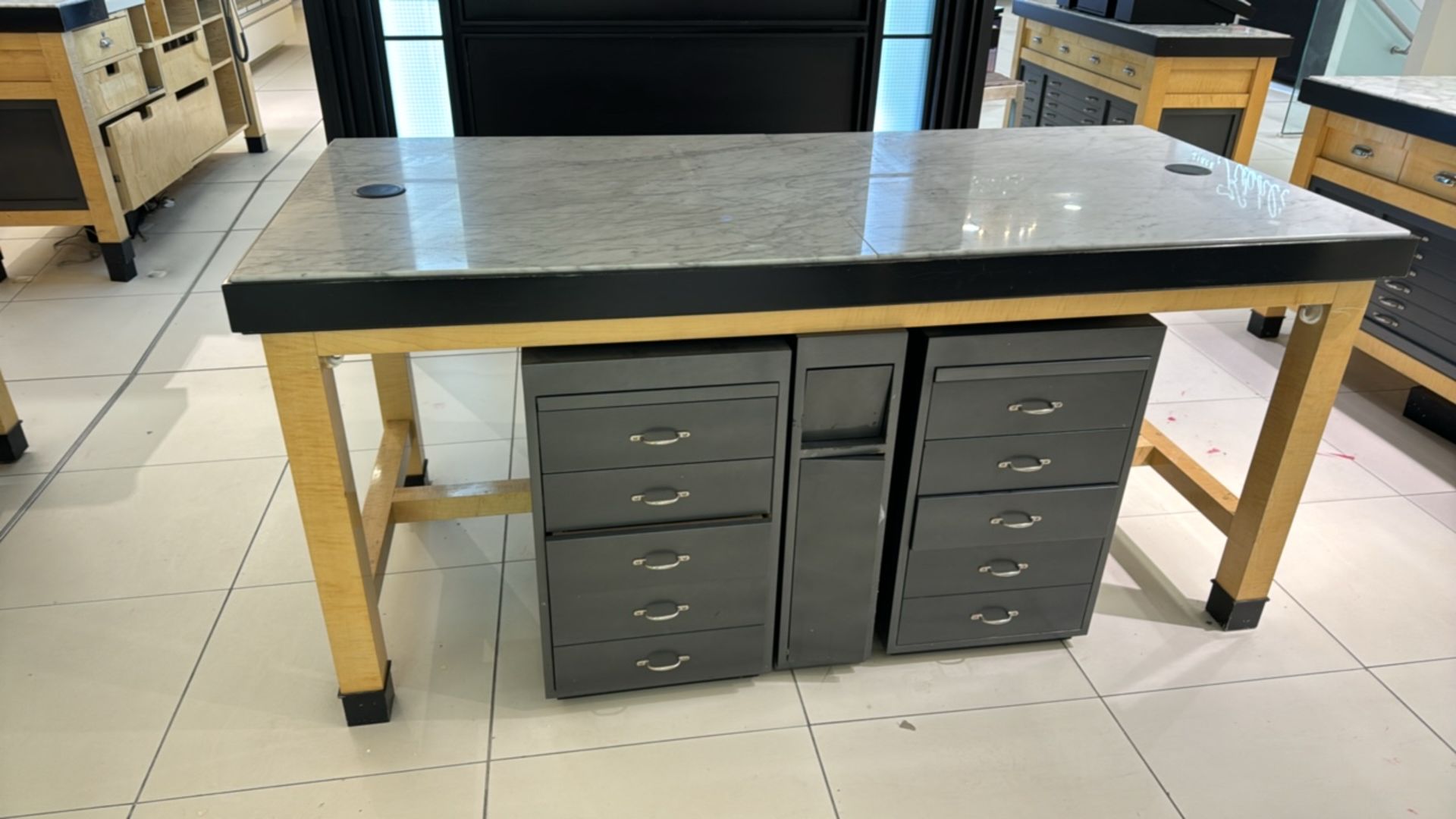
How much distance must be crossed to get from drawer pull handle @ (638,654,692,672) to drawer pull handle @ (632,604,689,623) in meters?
0.10

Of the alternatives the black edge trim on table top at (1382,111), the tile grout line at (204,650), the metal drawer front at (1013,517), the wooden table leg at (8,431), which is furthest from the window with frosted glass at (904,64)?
the wooden table leg at (8,431)

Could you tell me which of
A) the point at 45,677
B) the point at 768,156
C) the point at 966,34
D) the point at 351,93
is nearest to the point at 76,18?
the point at 351,93

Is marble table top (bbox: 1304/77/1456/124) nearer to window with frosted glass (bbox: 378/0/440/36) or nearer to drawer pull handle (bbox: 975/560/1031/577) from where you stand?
drawer pull handle (bbox: 975/560/1031/577)

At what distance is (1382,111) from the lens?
2943mm

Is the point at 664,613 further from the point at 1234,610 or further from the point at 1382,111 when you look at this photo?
the point at 1382,111

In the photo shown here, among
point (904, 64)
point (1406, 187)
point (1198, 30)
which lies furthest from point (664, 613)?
point (1198, 30)

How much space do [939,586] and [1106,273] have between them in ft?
2.35

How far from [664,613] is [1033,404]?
81 cm

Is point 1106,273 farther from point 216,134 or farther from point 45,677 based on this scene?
point 216,134

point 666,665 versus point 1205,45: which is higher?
point 1205,45

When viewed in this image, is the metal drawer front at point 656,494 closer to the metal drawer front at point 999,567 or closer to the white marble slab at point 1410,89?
the metal drawer front at point 999,567

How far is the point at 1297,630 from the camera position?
86.0 inches

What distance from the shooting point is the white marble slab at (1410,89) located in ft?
9.27

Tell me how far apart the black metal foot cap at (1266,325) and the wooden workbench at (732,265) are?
1.77m
